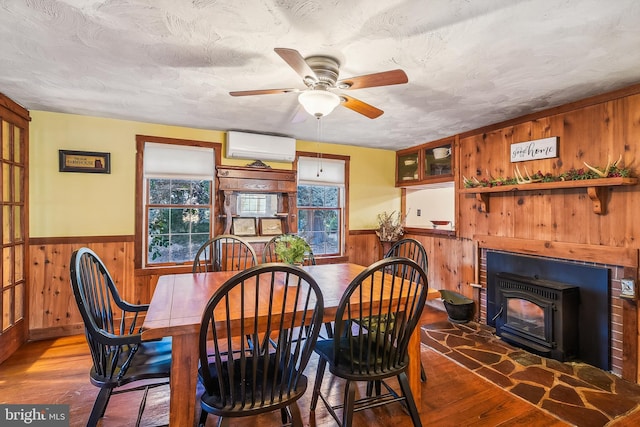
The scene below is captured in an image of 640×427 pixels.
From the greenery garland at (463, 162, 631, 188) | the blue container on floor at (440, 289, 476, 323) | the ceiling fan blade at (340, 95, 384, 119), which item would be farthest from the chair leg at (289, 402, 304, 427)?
the greenery garland at (463, 162, 631, 188)

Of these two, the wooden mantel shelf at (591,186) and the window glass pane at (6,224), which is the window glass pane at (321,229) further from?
the window glass pane at (6,224)

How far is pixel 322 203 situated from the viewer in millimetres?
4676

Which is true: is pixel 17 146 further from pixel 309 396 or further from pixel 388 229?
pixel 388 229

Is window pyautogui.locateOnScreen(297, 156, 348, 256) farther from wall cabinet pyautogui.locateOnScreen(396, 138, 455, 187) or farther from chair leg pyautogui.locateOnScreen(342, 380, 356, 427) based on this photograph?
chair leg pyautogui.locateOnScreen(342, 380, 356, 427)

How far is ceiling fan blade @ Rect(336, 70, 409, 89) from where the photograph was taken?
68.0 inches

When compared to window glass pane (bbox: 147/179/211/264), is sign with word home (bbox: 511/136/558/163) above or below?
above

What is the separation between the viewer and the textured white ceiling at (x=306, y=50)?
61.3 inches

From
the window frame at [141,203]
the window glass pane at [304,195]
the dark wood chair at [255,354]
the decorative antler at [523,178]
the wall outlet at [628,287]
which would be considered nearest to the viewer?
the dark wood chair at [255,354]

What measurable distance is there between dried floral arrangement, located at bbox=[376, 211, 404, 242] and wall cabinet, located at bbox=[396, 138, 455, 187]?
0.60 meters

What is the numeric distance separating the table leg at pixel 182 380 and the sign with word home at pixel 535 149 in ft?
11.2

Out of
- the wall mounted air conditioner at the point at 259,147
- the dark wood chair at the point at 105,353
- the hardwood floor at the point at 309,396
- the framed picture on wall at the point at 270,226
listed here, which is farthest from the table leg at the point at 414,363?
the wall mounted air conditioner at the point at 259,147

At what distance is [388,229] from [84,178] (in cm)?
389

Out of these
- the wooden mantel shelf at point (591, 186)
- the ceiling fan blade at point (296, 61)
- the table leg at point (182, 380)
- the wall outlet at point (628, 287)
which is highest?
the ceiling fan blade at point (296, 61)

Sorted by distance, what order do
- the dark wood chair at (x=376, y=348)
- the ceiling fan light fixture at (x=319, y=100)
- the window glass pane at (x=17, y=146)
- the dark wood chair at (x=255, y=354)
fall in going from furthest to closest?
1. the window glass pane at (x=17, y=146)
2. the ceiling fan light fixture at (x=319, y=100)
3. the dark wood chair at (x=376, y=348)
4. the dark wood chair at (x=255, y=354)
